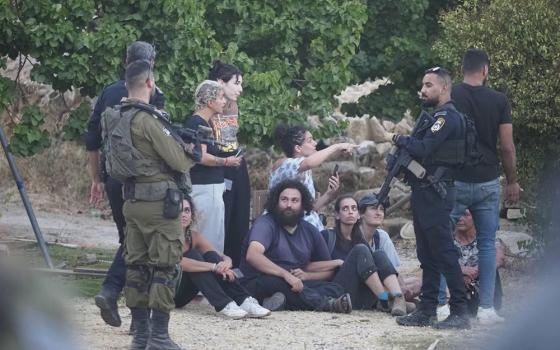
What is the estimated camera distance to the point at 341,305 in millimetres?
8672

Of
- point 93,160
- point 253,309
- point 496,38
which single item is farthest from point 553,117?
point 93,160

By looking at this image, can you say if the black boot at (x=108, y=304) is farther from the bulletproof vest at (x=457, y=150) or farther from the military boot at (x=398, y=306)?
the military boot at (x=398, y=306)

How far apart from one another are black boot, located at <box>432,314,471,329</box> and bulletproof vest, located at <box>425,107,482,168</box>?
1.06 metres

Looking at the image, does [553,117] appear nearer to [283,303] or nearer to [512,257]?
[512,257]

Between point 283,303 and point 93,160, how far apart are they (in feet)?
6.56

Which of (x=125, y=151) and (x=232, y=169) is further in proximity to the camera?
(x=232, y=169)

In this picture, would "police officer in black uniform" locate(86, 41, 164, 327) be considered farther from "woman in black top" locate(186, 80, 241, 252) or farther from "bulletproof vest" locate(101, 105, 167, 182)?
"woman in black top" locate(186, 80, 241, 252)

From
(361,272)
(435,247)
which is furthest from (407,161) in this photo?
(361,272)

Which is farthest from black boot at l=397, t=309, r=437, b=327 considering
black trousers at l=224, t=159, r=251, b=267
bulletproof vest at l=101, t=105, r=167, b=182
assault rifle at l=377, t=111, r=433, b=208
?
bulletproof vest at l=101, t=105, r=167, b=182

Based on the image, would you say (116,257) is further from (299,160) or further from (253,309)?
(299,160)

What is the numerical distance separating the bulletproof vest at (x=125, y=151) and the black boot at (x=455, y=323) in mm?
2476

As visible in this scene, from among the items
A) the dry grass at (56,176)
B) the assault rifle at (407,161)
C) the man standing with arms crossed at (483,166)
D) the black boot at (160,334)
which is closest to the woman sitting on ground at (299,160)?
the assault rifle at (407,161)

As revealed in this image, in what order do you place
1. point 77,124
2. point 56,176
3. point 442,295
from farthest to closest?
point 56,176 < point 77,124 < point 442,295

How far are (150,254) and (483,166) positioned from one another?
8.96 feet
